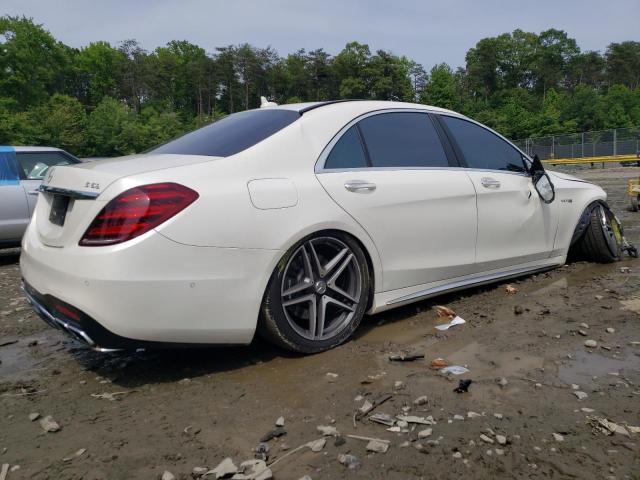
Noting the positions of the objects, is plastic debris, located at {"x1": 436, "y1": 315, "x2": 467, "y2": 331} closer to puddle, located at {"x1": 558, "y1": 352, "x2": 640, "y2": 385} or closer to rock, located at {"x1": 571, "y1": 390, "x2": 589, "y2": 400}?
puddle, located at {"x1": 558, "y1": 352, "x2": 640, "y2": 385}

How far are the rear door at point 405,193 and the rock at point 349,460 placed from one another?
154cm

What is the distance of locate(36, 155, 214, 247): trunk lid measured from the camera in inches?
107

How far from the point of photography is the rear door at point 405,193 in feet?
11.1

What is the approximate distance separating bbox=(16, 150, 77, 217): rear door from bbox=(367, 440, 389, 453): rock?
21.3ft

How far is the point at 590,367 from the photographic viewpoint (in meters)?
2.91

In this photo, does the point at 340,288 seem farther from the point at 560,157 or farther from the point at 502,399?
the point at 560,157

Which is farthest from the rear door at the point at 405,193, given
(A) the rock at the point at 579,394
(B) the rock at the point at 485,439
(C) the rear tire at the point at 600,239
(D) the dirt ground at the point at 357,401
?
(C) the rear tire at the point at 600,239

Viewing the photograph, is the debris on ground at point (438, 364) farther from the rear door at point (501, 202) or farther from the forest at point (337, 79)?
the forest at point (337, 79)

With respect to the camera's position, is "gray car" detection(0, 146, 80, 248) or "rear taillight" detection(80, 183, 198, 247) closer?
"rear taillight" detection(80, 183, 198, 247)

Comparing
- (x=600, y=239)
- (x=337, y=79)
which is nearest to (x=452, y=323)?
(x=600, y=239)

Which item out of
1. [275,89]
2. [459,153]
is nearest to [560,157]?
[459,153]

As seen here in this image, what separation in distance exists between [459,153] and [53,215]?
287 centimetres

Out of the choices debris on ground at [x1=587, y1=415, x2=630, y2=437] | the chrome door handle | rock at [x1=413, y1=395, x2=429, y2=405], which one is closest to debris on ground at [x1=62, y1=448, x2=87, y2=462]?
rock at [x1=413, y1=395, x2=429, y2=405]

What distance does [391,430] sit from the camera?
230 cm
